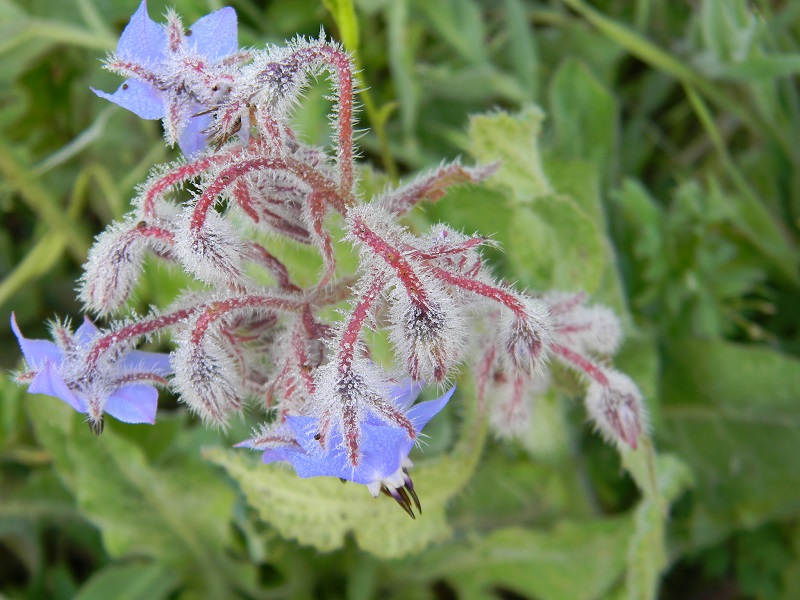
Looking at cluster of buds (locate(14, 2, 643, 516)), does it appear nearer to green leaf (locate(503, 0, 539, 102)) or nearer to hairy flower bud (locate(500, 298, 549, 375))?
hairy flower bud (locate(500, 298, 549, 375))

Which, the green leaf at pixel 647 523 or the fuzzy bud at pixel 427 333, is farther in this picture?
the green leaf at pixel 647 523

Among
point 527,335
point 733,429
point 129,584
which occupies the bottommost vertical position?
point 733,429

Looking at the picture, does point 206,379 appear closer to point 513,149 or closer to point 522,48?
point 513,149

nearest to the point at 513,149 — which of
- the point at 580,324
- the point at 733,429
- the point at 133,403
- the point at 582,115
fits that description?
the point at 580,324

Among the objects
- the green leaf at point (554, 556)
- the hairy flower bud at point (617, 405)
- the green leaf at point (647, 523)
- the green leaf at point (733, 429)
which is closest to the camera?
the hairy flower bud at point (617, 405)

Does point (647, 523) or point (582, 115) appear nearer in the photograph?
point (647, 523)

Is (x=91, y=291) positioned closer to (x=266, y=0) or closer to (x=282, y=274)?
(x=282, y=274)

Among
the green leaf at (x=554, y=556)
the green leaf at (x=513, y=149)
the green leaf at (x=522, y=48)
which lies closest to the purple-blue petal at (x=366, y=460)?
the green leaf at (x=513, y=149)

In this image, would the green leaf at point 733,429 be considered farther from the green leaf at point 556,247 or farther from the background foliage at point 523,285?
the green leaf at point 556,247
